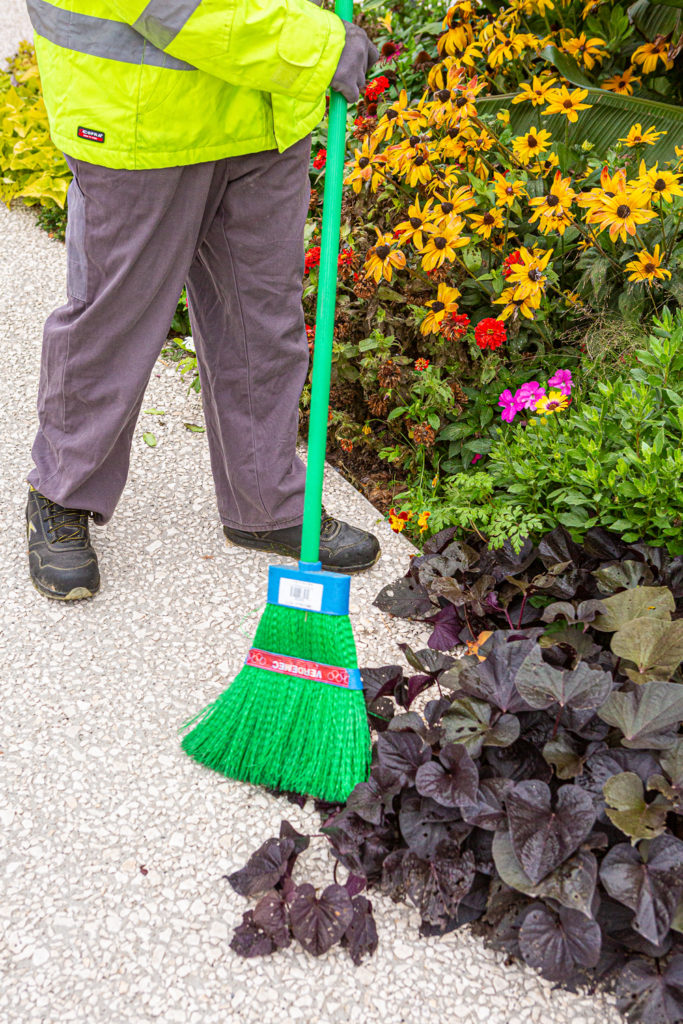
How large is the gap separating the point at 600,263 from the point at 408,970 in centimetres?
209

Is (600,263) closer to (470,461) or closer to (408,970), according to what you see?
(470,461)

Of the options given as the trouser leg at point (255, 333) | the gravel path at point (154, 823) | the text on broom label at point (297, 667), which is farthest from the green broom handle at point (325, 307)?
the gravel path at point (154, 823)

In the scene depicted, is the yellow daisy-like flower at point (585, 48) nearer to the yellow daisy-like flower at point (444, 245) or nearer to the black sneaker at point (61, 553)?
the yellow daisy-like flower at point (444, 245)

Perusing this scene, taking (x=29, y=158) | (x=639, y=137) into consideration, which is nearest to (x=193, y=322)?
(x=639, y=137)

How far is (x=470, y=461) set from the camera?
2.86 metres

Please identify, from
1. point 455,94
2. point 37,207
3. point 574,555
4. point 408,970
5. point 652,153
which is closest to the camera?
point 408,970

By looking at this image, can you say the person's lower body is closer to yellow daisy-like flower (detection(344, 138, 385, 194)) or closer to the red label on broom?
yellow daisy-like flower (detection(344, 138, 385, 194))

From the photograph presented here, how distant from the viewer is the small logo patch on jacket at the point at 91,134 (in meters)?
1.99

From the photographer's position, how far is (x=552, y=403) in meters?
2.52

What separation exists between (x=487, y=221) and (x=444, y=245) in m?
0.23

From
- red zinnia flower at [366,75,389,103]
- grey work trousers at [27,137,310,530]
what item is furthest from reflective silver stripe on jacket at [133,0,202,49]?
red zinnia flower at [366,75,389,103]

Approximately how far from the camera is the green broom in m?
1.92

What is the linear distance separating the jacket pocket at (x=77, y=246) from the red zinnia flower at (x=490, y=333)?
3.85 feet

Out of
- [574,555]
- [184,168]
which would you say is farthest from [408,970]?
[184,168]
